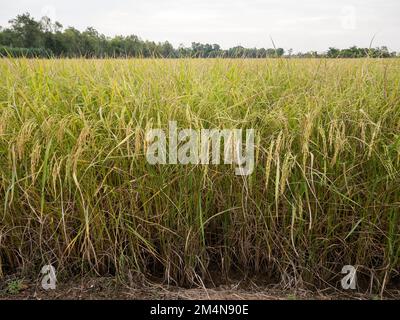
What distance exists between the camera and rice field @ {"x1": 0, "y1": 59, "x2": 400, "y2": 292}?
2.02 metres

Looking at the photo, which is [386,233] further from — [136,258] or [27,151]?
[27,151]

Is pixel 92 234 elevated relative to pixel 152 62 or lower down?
lower down

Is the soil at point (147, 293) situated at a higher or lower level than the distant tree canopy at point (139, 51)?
lower

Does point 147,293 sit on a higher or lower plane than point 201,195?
lower

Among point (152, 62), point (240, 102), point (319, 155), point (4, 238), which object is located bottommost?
point (4, 238)

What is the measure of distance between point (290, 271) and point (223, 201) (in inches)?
20.4

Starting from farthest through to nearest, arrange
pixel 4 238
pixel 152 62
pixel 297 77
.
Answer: pixel 152 62 → pixel 297 77 → pixel 4 238

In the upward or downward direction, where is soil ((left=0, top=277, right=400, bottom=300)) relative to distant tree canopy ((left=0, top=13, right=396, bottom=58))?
downward

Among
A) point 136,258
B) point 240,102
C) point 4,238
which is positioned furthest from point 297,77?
point 4,238

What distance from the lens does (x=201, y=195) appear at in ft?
6.83

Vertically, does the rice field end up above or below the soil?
above

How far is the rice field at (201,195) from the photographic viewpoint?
2021 millimetres

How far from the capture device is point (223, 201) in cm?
210

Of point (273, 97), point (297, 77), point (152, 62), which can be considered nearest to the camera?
point (273, 97)
